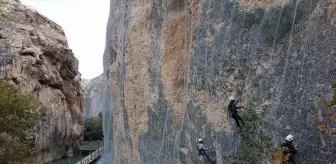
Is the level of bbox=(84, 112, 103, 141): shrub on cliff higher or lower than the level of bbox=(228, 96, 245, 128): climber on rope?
higher

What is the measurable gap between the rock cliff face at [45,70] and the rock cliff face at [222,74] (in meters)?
13.8

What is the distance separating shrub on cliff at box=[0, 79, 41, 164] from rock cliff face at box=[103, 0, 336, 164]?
407 cm

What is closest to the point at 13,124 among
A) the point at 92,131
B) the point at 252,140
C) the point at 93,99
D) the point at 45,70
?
the point at 252,140

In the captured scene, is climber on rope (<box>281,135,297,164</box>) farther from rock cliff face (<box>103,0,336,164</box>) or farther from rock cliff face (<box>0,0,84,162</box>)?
rock cliff face (<box>0,0,84,162</box>)

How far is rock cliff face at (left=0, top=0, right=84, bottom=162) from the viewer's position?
31.6 m

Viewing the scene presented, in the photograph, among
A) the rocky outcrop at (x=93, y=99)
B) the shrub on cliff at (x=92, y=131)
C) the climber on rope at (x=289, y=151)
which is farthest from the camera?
the rocky outcrop at (x=93, y=99)

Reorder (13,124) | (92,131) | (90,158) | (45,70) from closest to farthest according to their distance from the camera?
1. (13,124)
2. (45,70)
3. (90,158)
4. (92,131)

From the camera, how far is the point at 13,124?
1578 centimetres

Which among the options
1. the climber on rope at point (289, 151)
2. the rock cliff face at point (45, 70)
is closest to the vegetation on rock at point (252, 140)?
the climber on rope at point (289, 151)

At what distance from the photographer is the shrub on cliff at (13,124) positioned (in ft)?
50.2

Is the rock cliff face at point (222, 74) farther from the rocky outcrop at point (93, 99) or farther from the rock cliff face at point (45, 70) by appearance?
the rocky outcrop at point (93, 99)

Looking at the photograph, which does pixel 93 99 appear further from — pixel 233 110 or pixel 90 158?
pixel 233 110

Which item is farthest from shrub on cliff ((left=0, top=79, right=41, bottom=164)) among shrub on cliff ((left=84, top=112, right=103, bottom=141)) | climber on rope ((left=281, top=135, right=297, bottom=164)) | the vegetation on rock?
shrub on cliff ((left=84, top=112, right=103, bottom=141))

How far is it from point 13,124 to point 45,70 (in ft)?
71.2
